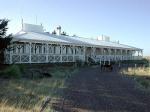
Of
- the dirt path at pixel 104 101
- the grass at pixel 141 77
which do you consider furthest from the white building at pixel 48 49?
the dirt path at pixel 104 101

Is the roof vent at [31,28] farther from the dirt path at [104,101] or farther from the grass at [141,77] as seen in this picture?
the dirt path at [104,101]

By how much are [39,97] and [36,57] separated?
64.6 feet

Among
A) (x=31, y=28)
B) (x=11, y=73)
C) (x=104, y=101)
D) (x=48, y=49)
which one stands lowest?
(x=104, y=101)

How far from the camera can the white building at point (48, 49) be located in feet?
100

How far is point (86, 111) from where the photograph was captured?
10.3 metres

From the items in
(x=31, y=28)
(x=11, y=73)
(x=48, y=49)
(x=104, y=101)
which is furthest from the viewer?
(x=31, y=28)

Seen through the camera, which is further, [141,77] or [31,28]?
[31,28]

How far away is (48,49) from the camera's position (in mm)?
35625

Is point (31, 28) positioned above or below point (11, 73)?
above

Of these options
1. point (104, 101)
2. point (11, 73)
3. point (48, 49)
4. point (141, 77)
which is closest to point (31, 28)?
point (48, 49)

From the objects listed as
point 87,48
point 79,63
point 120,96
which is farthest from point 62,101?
point 87,48

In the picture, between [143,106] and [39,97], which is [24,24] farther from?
[143,106]

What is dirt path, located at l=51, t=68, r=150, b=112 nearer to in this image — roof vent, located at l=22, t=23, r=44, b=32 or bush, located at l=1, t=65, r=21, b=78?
bush, located at l=1, t=65, r=21, b=78

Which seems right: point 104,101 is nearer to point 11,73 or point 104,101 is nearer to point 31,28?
point 11,73
